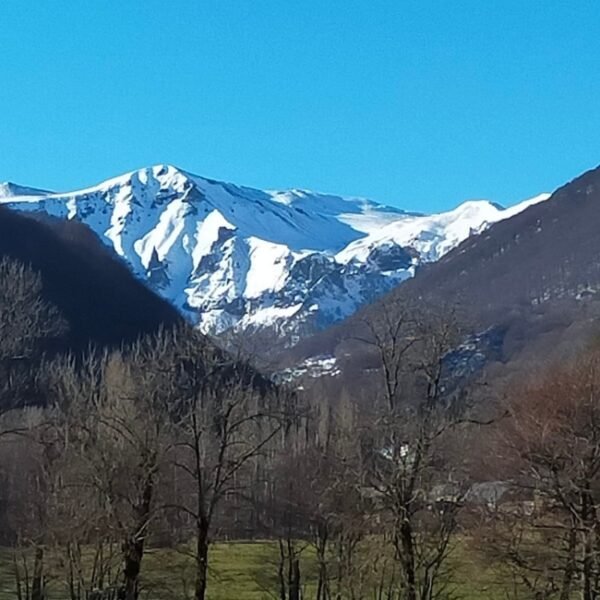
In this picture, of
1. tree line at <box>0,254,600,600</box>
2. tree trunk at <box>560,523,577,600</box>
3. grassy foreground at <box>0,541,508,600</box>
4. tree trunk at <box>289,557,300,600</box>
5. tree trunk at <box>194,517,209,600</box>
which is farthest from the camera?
tree trunk at <box>289,557,300,600</box>

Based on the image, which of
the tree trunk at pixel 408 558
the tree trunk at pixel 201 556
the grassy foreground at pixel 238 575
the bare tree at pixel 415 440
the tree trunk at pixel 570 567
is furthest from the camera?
the grassy foreground at pixel 238 575

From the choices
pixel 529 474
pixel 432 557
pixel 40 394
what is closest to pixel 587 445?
pixel 529 474

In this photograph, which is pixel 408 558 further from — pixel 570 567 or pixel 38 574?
pixel 38 574

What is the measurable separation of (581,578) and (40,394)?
5930 centimetres

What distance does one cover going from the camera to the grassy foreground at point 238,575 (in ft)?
159

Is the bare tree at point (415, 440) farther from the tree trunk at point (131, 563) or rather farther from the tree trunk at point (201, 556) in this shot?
the tree trunk at point (131, 563)

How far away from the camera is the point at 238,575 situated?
2798 inches

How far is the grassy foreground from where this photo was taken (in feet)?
159

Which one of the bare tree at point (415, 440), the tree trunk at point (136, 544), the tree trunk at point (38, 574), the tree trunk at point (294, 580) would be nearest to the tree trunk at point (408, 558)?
the bare tree at point (415, 440)

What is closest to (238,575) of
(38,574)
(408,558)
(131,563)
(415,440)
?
(38,574)

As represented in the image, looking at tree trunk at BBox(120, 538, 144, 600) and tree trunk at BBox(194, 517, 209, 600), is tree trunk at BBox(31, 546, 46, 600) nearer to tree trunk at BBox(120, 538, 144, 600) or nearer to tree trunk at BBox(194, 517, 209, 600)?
tree trunk at BBox(120, 538, 144, 600)

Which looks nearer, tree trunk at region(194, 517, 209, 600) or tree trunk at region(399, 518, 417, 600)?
tree trunk at region(399, 518, 417, 600)

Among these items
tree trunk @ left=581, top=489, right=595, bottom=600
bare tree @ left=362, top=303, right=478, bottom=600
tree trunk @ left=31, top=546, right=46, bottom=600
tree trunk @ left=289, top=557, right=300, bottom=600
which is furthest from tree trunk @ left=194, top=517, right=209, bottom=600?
tree trunk @ left=289, top=557, right=300, bottom=600

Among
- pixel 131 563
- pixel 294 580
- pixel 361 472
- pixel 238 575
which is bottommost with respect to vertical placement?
pixel 238 575
